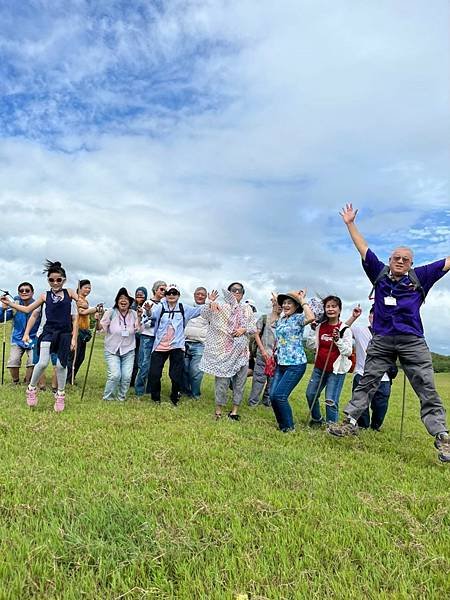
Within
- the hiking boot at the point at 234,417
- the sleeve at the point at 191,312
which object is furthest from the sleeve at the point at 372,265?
the sleeve at the point at 191,312

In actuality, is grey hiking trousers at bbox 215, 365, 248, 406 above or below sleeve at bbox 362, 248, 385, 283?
below

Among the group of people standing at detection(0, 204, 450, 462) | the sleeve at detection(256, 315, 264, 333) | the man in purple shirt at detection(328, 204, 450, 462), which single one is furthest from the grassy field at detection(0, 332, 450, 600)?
the sleeve at detection(256, 315, 264, 333)

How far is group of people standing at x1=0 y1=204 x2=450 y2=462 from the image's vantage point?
6625mm

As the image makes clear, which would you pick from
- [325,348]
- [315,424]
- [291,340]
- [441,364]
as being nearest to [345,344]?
[325,348]

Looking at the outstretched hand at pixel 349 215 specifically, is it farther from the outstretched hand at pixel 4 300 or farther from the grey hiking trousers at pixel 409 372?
the outstretched hand at pixel 4 300

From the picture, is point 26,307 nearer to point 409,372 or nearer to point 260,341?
point 260,341

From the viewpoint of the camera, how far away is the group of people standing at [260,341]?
6.62m

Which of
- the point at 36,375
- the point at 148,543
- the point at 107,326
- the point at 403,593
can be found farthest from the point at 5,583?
the point at 107,326

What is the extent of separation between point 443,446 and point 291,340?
10.4ft

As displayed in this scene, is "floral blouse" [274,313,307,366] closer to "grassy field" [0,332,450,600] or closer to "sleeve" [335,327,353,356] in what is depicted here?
"sleeve" [335,327,353,356]

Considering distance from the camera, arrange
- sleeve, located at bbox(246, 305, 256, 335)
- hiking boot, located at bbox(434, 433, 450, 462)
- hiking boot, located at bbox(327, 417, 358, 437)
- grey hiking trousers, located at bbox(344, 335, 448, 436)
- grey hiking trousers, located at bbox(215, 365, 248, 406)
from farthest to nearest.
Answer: sleeve, located at bbox(246, 305, 256, 335), grey hiking trousers, located at bbox(215, 365, 248, 406), hiking boot, located at bbox(327, 417, 358, 437), grey hiking trousers, located at bbox(344, 335, 448, 436), hiking boot, located at bbox(434, 433, 450, 462)

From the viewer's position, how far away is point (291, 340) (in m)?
8.62

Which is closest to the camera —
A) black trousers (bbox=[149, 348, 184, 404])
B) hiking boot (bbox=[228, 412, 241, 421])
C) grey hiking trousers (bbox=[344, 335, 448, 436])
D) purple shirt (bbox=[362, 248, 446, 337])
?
grey hiking trousers (bbox=[344, 335, 448, 436])

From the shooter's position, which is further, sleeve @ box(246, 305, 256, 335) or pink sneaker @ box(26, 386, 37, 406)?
sleeve @ box(246, 305, 256, 335)
